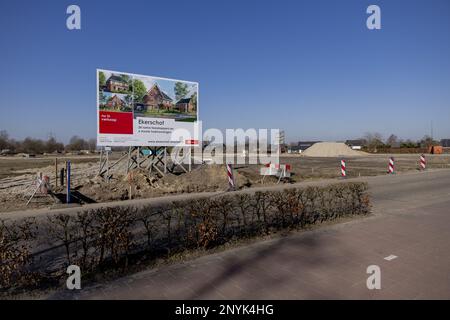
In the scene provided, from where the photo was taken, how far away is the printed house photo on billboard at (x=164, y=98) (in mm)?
15266

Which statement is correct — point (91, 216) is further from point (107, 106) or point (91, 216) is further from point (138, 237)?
point (107, 106)

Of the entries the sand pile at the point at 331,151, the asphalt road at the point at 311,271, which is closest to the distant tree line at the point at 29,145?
the sand pile at the point at 331,151

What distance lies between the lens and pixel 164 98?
1638 cm

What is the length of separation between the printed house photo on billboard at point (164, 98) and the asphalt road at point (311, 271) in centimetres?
1224

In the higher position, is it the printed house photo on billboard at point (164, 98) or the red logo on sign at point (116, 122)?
the printed house photo on billboard at point (164, 98)

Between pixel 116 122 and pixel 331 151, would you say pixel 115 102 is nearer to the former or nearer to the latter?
pixel 116 122

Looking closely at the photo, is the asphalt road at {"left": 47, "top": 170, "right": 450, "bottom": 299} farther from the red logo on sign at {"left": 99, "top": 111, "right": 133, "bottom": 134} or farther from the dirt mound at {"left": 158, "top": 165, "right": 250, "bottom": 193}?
the red logo on sign at {"left": 99, "top": 111, "right": 133, "bottom": 134}

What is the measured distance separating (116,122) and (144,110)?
1778 mm

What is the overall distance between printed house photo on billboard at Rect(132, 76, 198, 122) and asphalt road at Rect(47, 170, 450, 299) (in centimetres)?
1224

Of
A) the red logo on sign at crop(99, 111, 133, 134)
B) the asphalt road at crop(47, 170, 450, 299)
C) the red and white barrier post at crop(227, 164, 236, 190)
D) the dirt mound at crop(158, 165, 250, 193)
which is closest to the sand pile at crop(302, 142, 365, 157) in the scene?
the dirt mound at crop(158, 165, 250, 193)

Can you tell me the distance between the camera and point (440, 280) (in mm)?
3736

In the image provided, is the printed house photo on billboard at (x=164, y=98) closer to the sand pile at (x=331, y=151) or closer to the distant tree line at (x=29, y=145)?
the sand pile at (x=331, y=151)

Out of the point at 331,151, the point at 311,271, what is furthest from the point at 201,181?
the point at 331,151
